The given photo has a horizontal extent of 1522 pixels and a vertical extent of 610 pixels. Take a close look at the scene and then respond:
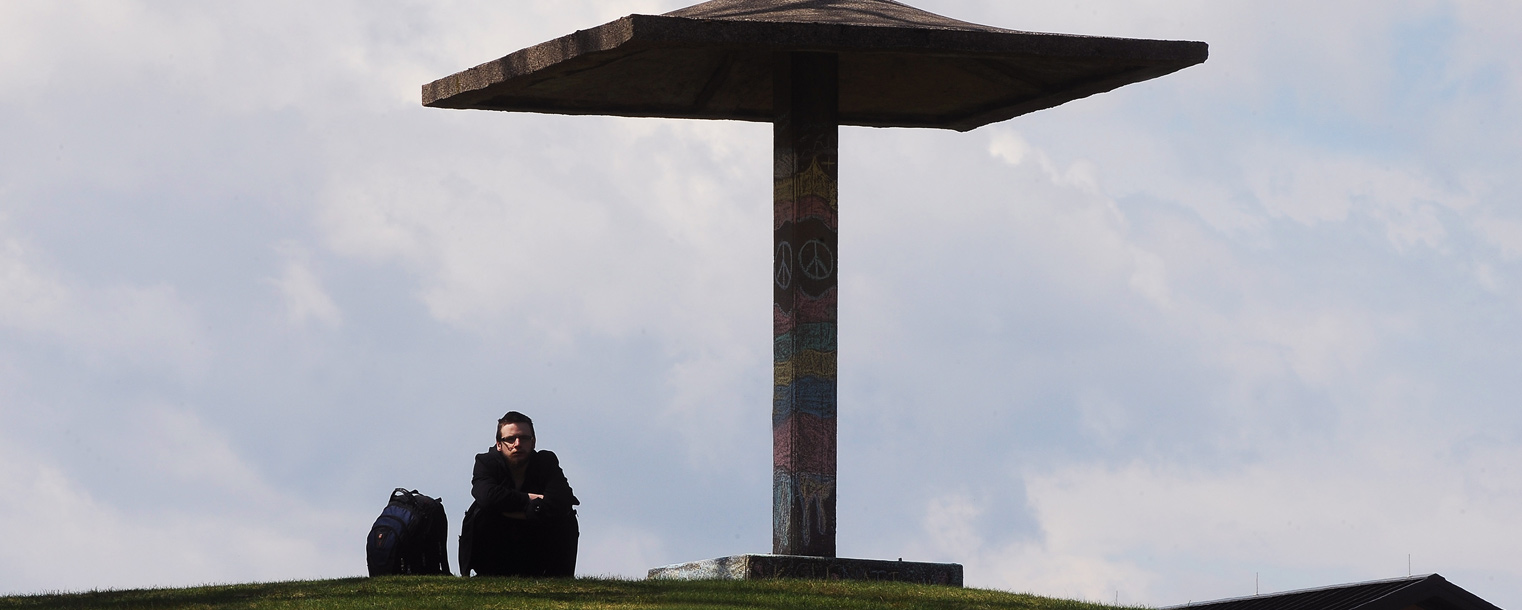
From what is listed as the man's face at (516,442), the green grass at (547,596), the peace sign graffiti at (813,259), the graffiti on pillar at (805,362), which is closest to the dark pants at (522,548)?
the green grass at (547,596)

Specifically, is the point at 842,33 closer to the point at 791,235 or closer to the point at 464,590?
the point at 791,235

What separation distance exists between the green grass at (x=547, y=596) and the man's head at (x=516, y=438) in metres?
0.96

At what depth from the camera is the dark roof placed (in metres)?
18.5

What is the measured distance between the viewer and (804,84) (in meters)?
17.5

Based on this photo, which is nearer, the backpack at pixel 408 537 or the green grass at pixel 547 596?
the green grass at pixel 547 596

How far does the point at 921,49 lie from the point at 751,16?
5.20ft

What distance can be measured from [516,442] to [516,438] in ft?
0.10

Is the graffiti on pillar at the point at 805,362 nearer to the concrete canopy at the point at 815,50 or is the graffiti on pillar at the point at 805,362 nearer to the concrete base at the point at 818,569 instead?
the concrete base at the point at 818,569

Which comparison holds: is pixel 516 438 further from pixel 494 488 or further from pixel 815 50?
pixel 815 50

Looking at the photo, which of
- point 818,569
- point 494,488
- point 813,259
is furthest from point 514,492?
point 813,259

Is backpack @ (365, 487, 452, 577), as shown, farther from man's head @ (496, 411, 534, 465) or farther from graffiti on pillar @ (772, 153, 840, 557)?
graffiti on pillar @ (772, 153, 840, 557)

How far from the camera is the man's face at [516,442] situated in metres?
15.5

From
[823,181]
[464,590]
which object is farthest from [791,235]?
[464,590]

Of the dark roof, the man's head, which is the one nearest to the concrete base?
the man's head
